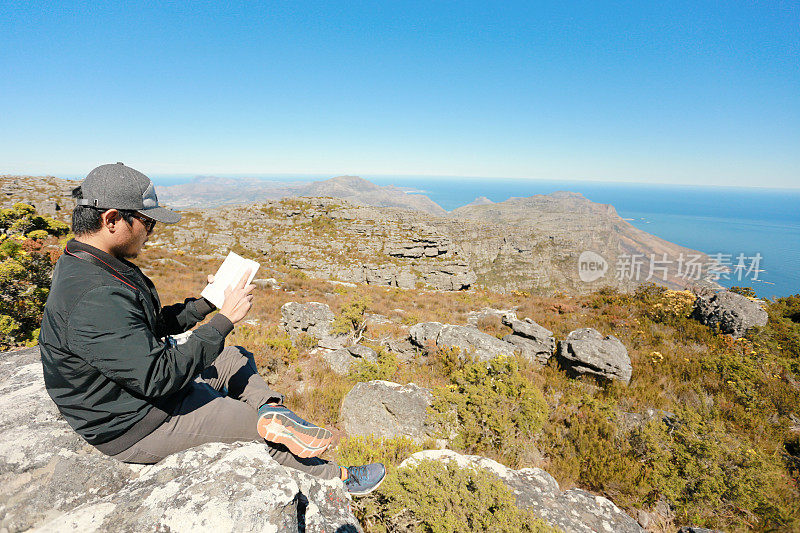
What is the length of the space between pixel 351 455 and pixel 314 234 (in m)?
45.1

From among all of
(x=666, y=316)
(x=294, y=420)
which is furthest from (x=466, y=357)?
(x=666, y=316)

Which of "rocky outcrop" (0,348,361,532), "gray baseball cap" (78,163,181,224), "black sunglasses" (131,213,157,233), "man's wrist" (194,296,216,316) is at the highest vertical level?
"gray baseball cap" (78,163,181,224)

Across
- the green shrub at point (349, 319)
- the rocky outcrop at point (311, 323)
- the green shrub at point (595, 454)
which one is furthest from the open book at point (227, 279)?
the green shrub at point (349, 319)

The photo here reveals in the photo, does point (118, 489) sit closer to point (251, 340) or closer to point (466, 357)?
point (251, 340)

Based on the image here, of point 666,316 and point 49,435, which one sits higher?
point 49,435

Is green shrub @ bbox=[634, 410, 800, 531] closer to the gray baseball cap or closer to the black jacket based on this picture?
the black jacket

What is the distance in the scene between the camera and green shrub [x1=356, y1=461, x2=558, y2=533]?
9.30 ft

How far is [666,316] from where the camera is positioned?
10648 millimetres

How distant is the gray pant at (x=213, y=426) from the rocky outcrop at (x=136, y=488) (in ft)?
0.30

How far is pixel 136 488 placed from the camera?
2.09 m

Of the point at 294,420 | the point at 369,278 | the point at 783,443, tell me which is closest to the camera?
the point at 294,420

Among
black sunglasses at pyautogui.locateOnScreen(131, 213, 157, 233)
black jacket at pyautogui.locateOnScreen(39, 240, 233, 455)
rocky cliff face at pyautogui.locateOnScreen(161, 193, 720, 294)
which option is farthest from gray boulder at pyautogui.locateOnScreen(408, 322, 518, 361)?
rocky cliff face at pyautogui.locateOnScreen(161, 193, 720, 294)

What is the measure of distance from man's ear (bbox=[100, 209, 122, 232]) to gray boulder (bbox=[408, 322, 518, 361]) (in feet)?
22.7

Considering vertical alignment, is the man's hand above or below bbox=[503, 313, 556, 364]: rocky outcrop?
above
